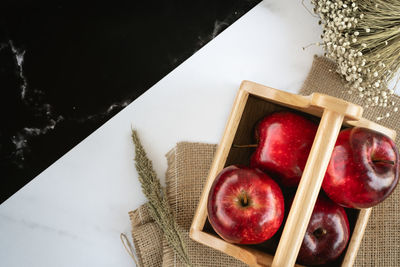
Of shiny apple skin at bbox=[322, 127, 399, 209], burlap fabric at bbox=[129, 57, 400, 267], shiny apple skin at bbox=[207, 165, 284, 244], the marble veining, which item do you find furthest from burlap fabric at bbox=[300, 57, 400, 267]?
the marble veining

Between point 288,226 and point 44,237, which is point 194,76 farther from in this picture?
point 44,237

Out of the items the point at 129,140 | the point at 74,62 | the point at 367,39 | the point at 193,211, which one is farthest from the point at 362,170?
the point at 74,62

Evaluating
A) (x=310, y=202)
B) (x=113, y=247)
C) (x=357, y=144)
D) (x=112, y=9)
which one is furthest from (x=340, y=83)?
(x=113, y=247)

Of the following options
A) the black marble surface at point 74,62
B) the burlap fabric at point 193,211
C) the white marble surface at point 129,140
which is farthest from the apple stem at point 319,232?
the black marble surface at point 74,62

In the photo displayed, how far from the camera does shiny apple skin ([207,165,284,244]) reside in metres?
0.63

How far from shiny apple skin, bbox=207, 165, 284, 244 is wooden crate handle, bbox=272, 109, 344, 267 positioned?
0.05 metres

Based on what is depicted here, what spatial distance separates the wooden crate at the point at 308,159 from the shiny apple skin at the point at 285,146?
0.04m

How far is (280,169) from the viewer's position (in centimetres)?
70

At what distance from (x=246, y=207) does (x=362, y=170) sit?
228 mm

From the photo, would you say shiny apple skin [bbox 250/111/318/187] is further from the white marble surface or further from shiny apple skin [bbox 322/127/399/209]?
the white marble surface

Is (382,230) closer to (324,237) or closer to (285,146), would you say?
(324,237)

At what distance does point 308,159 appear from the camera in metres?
0.60

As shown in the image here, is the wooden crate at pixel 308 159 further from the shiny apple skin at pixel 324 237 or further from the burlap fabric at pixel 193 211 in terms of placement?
the burlap fabric at pixel 193 211

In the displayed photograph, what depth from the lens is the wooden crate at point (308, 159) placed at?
1.91ft
